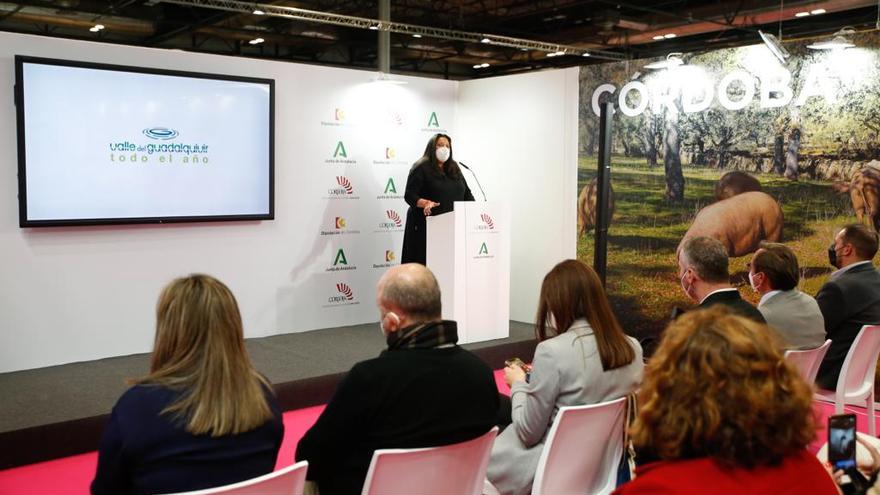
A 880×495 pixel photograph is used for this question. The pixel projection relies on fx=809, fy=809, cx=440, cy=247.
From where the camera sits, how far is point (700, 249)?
3465 millimetres

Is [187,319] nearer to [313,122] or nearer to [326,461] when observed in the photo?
[326,461]

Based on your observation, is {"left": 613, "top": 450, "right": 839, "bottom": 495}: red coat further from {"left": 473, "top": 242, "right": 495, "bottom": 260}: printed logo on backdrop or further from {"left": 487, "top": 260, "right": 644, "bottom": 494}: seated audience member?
{"left": 473, "top": 242, "right": 495, "bottom": 260}: printed logo on backdrop

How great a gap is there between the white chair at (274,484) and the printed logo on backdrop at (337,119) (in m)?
5.15

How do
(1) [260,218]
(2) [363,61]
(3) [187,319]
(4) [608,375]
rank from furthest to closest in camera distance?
1. (2) [363,61]
2. (1) [260,218]
3. (4) [608,375]
4. (3) [187,319]

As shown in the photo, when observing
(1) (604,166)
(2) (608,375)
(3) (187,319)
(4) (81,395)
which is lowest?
(4) (81,395)

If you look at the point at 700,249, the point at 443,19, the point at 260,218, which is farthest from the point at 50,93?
the point at 443,19

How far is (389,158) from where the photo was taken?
288 inches

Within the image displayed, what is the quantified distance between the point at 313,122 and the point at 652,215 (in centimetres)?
307

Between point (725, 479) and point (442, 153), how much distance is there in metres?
5.32

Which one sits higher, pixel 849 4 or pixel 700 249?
pixel 849 4

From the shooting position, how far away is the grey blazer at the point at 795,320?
3904 millimetres

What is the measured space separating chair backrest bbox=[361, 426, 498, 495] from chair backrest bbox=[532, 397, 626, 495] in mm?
238

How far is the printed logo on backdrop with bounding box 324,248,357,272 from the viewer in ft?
23.0

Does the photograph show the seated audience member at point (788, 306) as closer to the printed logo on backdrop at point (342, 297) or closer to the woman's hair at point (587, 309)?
the woman's hair at point (587, 309)
